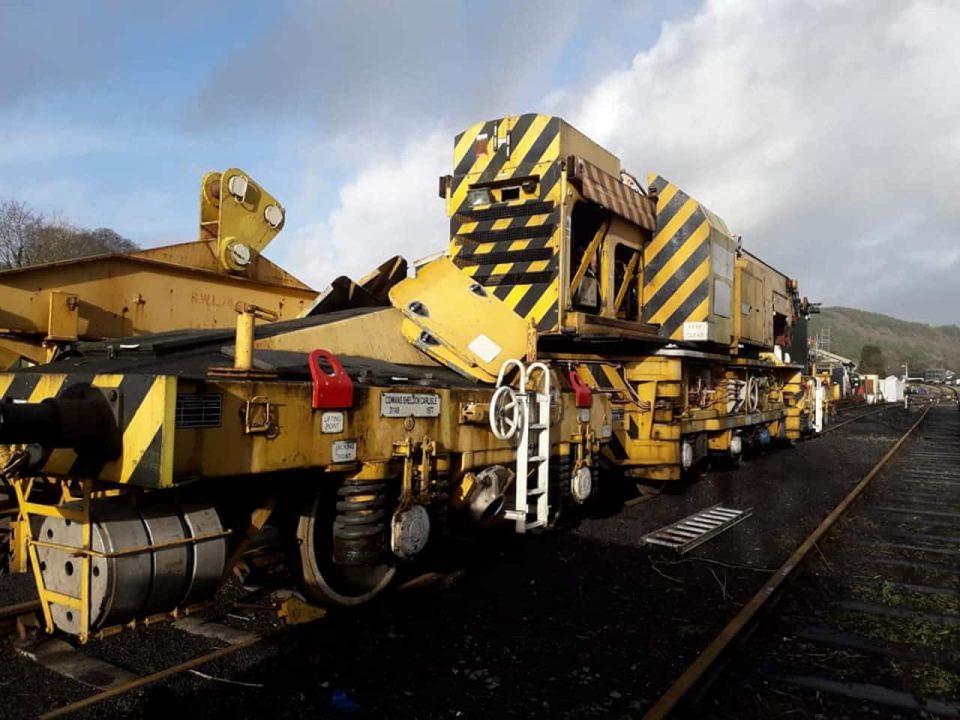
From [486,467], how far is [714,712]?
2072 millimetres

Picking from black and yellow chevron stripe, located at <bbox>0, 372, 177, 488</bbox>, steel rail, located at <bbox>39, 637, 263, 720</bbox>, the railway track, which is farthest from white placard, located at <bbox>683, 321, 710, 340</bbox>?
black and yellow chevron stripe, located at <bbox>0, 372, 177, 488</bbox>

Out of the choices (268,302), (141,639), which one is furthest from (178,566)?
(268,302)

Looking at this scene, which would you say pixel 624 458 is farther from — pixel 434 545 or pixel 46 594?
pixel 46 594

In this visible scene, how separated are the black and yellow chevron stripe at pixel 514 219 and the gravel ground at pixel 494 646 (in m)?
2.17

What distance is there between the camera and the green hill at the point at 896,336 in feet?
452

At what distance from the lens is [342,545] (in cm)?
361

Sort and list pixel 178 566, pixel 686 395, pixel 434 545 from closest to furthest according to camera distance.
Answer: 1. pixel 178 566
2. pixel 434 545
3. pixel 686 395

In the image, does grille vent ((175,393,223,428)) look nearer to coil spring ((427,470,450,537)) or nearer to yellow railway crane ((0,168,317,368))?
coil spring ((427,470,450,537))

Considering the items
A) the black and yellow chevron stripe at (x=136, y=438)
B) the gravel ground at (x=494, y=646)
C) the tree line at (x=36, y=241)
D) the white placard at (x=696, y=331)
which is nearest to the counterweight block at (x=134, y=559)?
the black and yellow chevron stripe at (x=136, y=438)

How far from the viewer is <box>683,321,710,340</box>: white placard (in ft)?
25.8

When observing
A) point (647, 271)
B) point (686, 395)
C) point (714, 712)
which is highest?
point (647, 271)

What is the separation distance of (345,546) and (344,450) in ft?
1.61

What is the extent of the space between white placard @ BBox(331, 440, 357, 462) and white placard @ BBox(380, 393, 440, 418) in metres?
0.25

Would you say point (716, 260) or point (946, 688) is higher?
point (716, 260)
